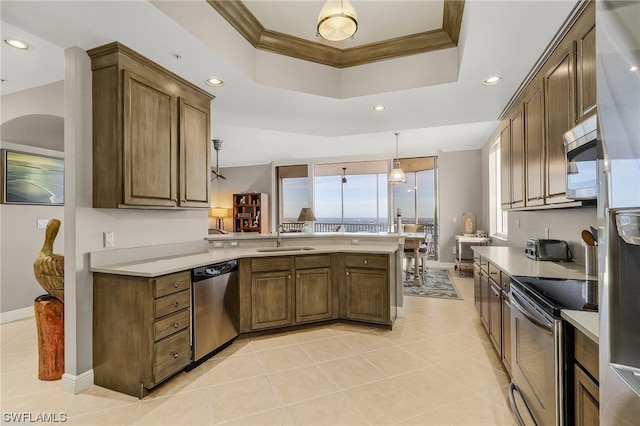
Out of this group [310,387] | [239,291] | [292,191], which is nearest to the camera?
[310,387]

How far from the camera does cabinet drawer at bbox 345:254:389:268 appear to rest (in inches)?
131

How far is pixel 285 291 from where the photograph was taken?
3297 mm

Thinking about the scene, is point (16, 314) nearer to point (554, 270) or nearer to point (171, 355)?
point (171, 355)

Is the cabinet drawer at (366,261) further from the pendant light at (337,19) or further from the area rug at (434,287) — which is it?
the pendant light at (337,19)

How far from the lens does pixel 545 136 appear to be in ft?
7.75

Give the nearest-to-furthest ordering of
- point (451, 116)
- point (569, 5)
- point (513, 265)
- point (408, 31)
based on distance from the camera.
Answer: point (569, 5)
point (513, 265)
point (408, 31)
point (451, 116)

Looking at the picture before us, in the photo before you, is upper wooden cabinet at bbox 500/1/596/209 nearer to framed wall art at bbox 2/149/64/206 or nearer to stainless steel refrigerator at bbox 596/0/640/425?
stainless steel refrigerator at bbox 596/0/640/425

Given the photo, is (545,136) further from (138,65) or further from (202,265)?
(138,65)

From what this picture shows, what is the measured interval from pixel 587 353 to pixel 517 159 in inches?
96.5

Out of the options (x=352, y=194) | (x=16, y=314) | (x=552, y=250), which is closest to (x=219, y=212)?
(x=352, y=194)

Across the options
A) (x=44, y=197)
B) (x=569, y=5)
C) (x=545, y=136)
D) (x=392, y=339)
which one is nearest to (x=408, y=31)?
(x=569, y=5)

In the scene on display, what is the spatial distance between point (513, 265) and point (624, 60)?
6.92 feet

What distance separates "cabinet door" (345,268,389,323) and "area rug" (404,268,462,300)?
174 centimetres

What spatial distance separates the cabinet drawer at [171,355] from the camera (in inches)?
86.4
